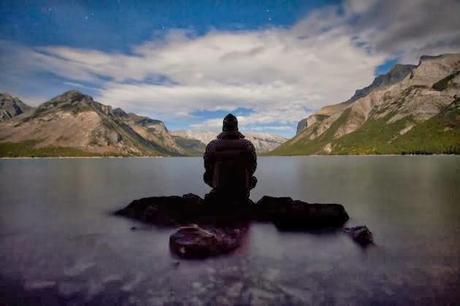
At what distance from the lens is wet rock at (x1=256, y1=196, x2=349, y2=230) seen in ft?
69.9

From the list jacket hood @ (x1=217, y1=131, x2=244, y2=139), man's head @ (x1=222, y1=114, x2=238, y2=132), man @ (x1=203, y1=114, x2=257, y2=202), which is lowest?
man @ (x1=203, y1=114, x2=257, y2=202)

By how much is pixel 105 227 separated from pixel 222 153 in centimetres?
896

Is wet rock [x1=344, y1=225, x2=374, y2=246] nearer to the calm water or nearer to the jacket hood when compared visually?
the calm water

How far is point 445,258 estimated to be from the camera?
14.5 meters

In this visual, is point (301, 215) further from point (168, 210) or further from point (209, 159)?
point (168, 210)

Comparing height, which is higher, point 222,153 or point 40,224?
point 222,153

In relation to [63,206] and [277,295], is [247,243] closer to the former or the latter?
[277,295]

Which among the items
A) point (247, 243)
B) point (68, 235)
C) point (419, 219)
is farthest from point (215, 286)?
point (419, 219)

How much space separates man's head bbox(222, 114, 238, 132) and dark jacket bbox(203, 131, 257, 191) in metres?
0.23

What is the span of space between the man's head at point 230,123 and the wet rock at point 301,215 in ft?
19.1

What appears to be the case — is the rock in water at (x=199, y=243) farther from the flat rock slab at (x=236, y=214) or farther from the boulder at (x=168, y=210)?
the boulder at (x=168, y=210)

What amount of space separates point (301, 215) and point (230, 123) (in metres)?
7.25

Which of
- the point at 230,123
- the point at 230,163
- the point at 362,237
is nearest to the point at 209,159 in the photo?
the point at 230,163

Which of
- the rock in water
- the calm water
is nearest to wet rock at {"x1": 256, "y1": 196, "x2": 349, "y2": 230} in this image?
the calm water
